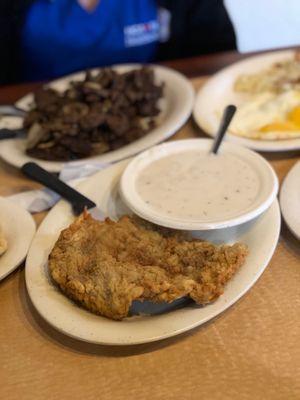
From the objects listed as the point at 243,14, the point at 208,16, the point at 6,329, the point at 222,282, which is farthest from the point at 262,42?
the point at 6,329

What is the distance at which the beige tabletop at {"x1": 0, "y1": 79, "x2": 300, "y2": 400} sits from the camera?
38.7 inches

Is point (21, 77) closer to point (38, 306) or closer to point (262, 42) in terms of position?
point (262, 42)

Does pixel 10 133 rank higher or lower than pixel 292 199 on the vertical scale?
higher

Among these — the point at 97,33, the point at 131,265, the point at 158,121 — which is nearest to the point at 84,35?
the point at 97,33

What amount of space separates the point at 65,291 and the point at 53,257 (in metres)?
0.09

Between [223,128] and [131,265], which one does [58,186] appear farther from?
[223,128]

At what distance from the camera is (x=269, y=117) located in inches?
67.9

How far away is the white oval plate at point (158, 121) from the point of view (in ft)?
5.41

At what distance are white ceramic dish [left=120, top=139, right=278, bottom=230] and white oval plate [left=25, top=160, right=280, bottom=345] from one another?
0.19ft

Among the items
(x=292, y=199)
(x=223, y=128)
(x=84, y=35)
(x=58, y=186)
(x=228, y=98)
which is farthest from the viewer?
(x=84, y=35)

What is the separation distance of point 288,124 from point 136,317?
0.93 meters

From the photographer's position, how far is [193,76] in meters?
2.17

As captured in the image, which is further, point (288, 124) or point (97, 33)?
point (97, 33)

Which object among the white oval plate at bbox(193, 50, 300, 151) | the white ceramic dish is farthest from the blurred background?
the white ceramic dish
